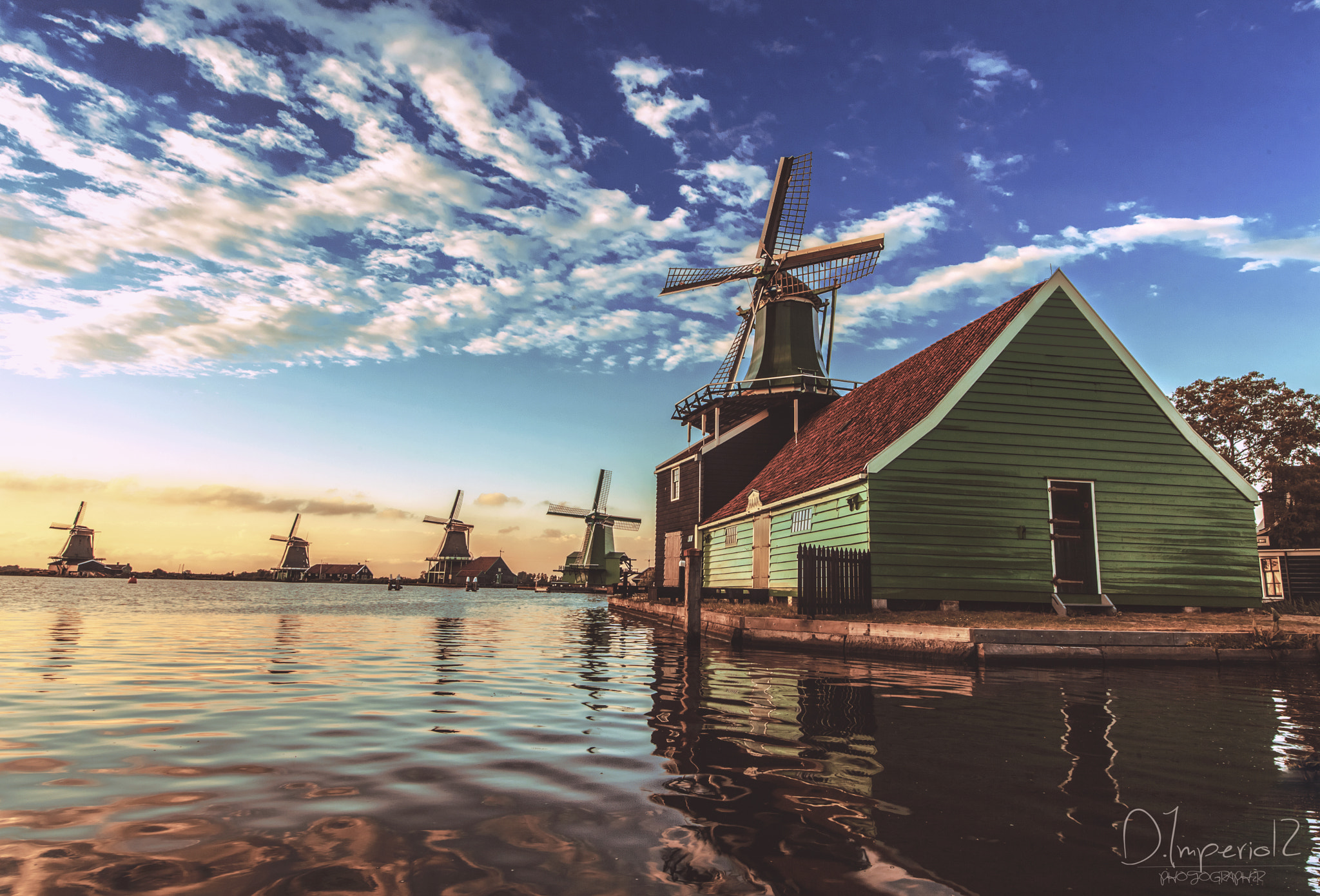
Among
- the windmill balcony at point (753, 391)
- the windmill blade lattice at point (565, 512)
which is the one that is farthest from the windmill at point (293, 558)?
the windmill balcony at point (753, 391)

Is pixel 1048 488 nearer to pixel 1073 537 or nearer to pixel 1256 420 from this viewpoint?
pixel 1073 537

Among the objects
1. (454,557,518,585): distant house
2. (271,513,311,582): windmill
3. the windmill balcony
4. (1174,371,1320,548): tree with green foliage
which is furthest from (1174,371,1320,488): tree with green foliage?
(271,513,311,582): windmill

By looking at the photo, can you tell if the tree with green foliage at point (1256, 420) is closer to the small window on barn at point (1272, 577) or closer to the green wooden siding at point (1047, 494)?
the small window on barn at point (1272, 577)

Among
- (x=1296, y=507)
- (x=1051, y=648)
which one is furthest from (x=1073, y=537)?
(x=1296, y=507)

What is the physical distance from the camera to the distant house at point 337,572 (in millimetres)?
135600

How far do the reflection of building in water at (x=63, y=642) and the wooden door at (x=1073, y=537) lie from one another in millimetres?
17143

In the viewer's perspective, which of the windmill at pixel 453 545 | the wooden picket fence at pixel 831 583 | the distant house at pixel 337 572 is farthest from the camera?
the distant house at pixel 337 572

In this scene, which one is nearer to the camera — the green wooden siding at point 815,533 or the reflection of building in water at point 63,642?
the reflection of building in water at point 63,642

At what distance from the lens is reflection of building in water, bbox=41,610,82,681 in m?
10.4

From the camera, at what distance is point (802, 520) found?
18.5 meters

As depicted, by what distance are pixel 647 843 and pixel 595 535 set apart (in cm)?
7779

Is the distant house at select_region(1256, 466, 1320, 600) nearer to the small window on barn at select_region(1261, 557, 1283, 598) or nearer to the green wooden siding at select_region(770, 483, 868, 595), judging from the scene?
the small window on barn at select_region(1261, 557, 1283, 598)

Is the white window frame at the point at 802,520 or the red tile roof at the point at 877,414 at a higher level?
the red tile roof at the point at 877,414

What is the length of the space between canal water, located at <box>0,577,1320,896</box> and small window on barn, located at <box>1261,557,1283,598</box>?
27.9 metres
